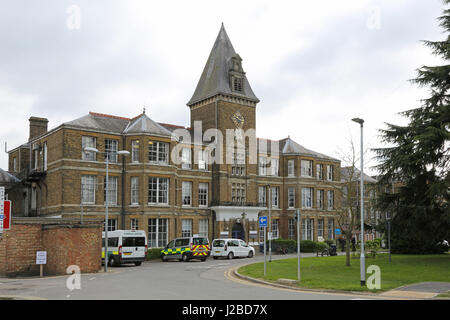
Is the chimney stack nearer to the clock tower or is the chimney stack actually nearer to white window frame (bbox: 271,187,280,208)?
the clock tower

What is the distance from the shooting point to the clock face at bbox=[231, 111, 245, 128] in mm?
47812

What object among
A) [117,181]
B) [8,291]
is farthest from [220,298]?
[117,181]

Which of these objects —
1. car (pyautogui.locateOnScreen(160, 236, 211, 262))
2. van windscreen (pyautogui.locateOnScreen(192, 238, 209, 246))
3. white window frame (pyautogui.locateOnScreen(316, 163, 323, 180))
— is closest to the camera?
car (pyautogui.locateOnScreen(160, 236, 211, 262))

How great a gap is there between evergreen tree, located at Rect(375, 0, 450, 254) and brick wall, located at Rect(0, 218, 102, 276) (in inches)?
689

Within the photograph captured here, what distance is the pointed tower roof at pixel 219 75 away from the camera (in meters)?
48.0

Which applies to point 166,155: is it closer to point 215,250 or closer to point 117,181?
point 117,181

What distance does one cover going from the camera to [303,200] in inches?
2120

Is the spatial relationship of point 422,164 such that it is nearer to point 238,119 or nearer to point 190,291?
point 190,291

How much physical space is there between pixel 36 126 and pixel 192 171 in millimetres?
15779

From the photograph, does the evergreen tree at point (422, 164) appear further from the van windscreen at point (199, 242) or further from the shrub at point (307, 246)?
the shrub at point (307, 246)

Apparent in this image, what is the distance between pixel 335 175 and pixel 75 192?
32577 millimetres

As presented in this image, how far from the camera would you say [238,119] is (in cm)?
4816

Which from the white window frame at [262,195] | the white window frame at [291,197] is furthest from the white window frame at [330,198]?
the white window frame at [262,195]

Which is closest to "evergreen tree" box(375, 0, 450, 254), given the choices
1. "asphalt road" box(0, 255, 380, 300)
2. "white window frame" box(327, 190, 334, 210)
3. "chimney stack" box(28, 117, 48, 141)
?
"asphalt road" box(0, 255, 380, 300)
